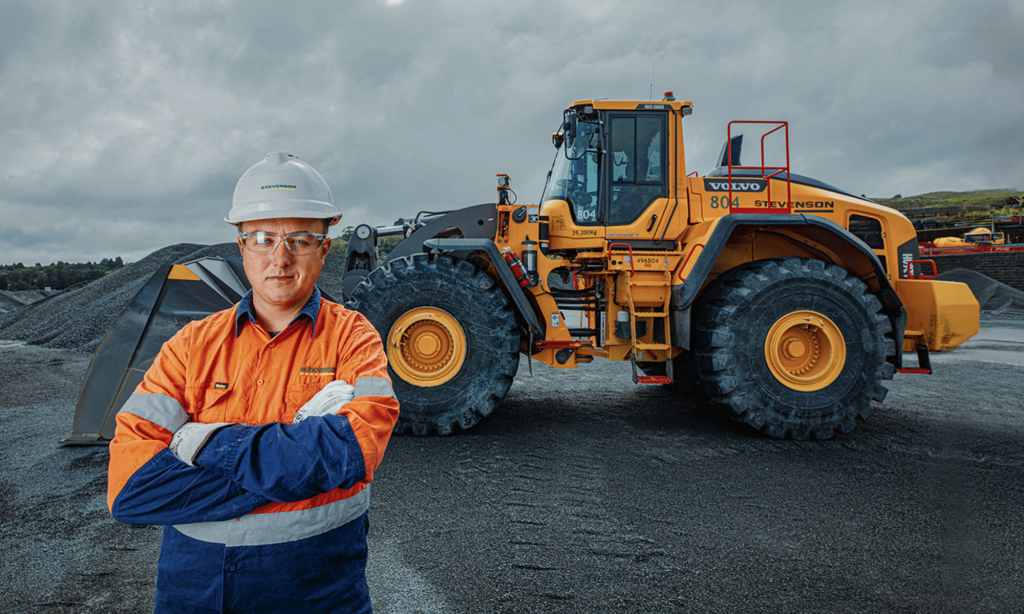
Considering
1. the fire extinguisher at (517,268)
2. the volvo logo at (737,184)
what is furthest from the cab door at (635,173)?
the fire extinguisher at (517,268)

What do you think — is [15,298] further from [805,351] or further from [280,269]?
[805,351]

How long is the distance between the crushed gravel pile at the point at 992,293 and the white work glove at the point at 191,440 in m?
20.2

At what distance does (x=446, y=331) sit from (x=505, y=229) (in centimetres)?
129

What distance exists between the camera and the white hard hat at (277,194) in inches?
54.0

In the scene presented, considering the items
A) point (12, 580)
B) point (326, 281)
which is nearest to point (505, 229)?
point (12, 580)

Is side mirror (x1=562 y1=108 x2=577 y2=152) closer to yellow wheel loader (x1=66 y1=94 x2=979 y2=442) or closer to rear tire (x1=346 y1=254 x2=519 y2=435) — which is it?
yellow wheel loader (x1=66 y1=94 x2=979 y2=442)

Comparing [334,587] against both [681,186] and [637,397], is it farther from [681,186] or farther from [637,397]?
[637,397]

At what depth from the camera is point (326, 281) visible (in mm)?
14250

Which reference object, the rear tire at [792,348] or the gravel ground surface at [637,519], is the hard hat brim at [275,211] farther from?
the rear tire at [792,348]

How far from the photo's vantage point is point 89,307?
454 inches

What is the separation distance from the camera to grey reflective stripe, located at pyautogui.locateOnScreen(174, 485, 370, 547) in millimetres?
1229

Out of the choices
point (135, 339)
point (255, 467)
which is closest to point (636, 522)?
point (255, 467)

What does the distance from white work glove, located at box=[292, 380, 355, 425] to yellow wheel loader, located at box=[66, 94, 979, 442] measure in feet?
10.5

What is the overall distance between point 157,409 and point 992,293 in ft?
71.5
